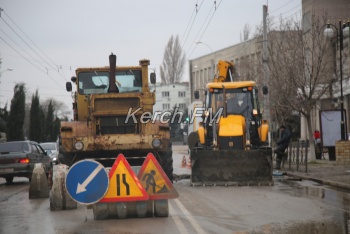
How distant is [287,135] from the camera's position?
29531 millimetres

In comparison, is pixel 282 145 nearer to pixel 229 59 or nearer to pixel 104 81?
pixel 104 81

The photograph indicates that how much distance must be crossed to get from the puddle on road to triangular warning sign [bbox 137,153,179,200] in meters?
2.82

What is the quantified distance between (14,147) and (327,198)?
14.5 meters

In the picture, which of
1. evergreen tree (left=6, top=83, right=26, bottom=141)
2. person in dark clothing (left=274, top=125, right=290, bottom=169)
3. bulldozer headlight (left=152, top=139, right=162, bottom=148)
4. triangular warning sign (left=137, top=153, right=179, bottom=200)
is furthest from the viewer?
evergreen tree (left=6, top=83, right=26, bottom=141)

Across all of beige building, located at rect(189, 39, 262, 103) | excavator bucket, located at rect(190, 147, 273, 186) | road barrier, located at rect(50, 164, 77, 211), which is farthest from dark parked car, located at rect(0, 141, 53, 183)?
beige building, located at rect(189, 39, 262, 103)

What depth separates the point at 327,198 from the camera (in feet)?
55.0

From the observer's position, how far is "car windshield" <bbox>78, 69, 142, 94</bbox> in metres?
22.9

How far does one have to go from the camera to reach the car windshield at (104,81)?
75.2 ft

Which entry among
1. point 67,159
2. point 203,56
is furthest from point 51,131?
point 67,159

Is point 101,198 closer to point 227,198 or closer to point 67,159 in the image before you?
point 227,198

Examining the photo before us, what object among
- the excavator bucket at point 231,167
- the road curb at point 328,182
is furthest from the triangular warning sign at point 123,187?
the road curb at point 328,182

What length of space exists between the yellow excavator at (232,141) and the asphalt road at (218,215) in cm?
226

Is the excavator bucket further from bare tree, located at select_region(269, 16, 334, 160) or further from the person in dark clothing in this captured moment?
bare tree, located at select_region(269, 16, 334, 160)

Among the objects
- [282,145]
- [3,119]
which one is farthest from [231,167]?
[3,119]
